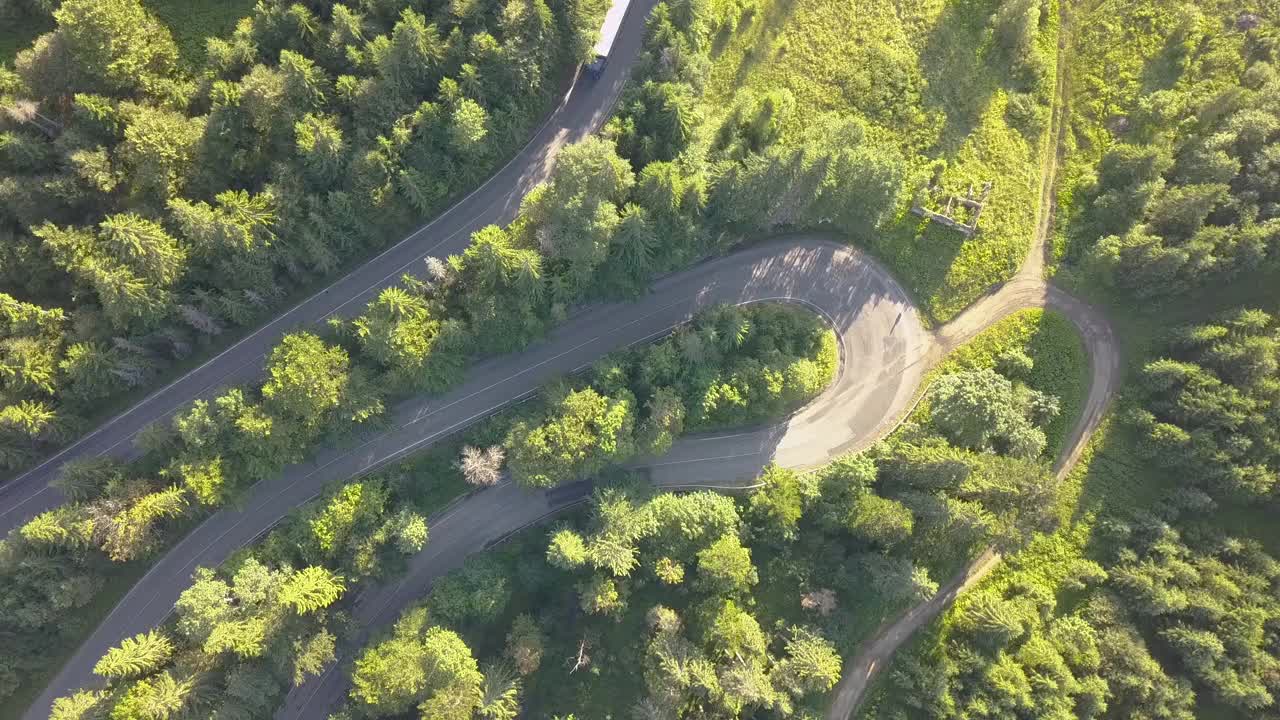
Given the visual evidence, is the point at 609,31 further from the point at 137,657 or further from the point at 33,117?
the point at 137,657

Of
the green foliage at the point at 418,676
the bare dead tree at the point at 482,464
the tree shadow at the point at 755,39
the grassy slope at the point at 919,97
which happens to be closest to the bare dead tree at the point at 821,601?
the grassy slope at the point at 919,97

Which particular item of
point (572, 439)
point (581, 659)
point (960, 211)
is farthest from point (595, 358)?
point (960, 211)

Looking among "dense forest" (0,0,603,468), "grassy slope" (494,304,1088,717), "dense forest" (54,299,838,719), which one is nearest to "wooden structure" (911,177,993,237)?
"grassy slope" (494,304,1088,717)

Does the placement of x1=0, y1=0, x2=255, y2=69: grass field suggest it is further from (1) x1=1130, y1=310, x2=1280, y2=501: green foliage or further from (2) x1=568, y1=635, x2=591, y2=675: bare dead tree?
(1) x1=1130, y1=310, x2=1280, y2=501: green foliage

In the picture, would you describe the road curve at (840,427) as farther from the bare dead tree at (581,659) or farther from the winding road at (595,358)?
the bare dead tree at (581,659)

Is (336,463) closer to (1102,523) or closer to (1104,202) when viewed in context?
(1102,523)

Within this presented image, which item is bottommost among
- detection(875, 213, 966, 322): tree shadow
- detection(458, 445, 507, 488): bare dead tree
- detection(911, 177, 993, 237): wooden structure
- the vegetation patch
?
detection(458, 445, 507, 488): bare dead tree

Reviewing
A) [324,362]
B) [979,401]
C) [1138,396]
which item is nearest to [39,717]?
[324,362]
